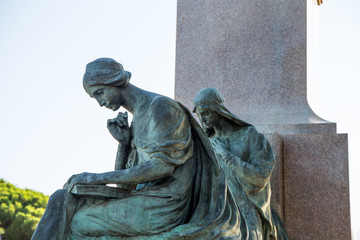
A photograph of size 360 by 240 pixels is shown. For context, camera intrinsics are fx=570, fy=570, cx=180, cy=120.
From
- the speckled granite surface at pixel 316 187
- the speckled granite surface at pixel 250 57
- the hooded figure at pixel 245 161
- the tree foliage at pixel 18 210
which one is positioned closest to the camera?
the hooded figure at pixel 245 161

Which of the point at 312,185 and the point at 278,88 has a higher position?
the point at 278,88

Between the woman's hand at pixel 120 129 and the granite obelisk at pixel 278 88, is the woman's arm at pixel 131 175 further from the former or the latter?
the granite obelisk at pixel 278 88

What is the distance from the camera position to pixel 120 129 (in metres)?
4.80

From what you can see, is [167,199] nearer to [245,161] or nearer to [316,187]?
[245,161]

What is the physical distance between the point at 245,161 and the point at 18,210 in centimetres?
1902

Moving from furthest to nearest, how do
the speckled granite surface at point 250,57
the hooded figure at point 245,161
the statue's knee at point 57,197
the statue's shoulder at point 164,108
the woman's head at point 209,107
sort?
the speckled granite surface at point 250,57
the woman's head at point 209,107
the hooded figure at point 245,161
the statue's shoulder at point 164,108
the statue's knee at point 57,197

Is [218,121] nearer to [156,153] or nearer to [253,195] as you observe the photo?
[253,195]

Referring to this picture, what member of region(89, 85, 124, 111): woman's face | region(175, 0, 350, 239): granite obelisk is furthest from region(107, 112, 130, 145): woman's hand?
region(175, 0, 350, 239): granite obelisk

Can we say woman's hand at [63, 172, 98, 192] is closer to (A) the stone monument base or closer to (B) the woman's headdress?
(B) the woman's headdress

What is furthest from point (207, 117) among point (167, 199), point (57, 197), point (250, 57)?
point (57, 197)

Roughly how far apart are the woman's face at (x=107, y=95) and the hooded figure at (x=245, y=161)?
1106 mm

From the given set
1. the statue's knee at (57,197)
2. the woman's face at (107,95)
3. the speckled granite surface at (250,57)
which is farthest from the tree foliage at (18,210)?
the statue's knee at (57,197)

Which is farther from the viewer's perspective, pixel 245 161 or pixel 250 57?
pixel 250 57

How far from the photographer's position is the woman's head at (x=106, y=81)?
4.54 metres
